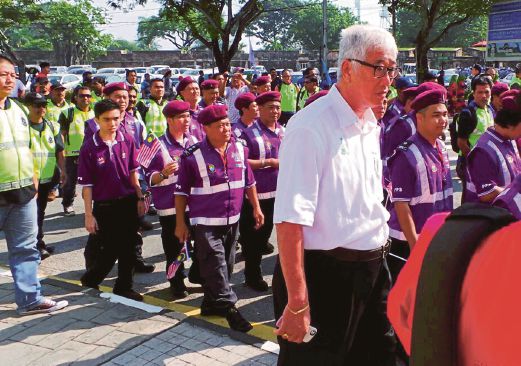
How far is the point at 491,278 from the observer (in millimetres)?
925

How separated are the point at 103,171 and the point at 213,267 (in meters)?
1.44

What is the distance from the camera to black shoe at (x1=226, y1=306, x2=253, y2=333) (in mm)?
4270

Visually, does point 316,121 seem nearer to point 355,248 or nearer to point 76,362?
point 355,248

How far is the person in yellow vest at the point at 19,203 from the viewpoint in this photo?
173 inches

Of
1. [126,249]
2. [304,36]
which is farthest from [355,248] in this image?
[304,36]

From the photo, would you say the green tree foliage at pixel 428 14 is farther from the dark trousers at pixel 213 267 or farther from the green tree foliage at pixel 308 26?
the green tree foliage at pixel 308 26

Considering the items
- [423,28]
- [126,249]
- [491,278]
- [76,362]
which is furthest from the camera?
[423,28]

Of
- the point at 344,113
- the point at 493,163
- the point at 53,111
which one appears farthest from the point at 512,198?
the point at 53,111

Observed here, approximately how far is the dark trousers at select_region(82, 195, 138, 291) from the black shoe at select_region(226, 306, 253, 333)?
1169 millimetres

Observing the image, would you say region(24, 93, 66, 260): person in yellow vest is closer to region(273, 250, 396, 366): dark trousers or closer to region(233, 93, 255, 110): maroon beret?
region(233, 93, 255, 110): maroon beret

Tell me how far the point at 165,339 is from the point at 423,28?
1435cm

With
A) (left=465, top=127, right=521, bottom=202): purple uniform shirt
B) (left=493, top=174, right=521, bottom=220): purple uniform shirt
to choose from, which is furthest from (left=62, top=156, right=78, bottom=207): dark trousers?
(left=493, top=174, right=521, bottom=220): purple uniform shirt

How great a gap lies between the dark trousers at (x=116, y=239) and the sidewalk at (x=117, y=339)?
41 cm

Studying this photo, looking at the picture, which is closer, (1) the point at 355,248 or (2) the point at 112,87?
(1) the point at 355,248
